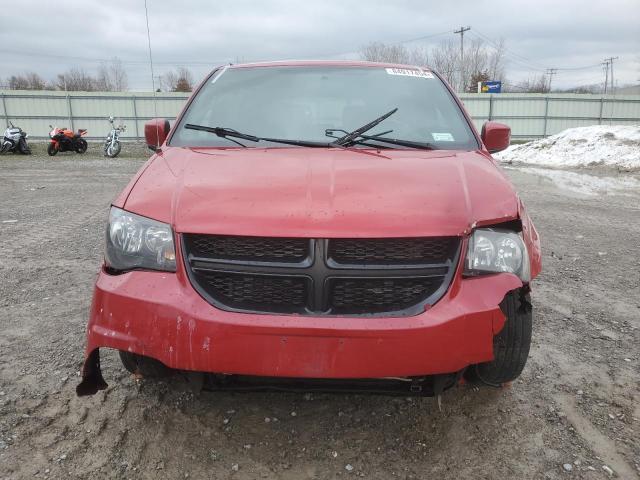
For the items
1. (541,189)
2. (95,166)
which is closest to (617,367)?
(541,189)

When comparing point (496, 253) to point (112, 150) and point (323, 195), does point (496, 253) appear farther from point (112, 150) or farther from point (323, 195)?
point (112, 150)

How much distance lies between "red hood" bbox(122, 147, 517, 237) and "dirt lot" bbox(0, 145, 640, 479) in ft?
3.04

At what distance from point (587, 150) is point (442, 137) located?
13.9 meters

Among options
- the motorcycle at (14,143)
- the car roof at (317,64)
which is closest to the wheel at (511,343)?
the car roof at (317,64)

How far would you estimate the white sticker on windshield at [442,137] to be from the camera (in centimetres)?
289

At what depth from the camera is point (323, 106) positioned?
312cm

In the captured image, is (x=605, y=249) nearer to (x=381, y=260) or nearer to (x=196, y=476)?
(x=381, y=260)

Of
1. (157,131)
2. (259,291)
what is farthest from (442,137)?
(157,131)

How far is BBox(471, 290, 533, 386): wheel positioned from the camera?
6.89 feet

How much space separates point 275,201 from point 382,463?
118 centimetres

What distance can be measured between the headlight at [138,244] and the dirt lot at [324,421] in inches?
27.3

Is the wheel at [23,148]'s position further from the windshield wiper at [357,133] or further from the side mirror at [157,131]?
the windshield wiper at [357,133]

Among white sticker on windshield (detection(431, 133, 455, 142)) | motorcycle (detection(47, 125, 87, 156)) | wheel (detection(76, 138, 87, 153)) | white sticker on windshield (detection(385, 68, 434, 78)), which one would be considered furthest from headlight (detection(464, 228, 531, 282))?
wheel (detection(76, 138, 87, 153))

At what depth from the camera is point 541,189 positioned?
10359mm
